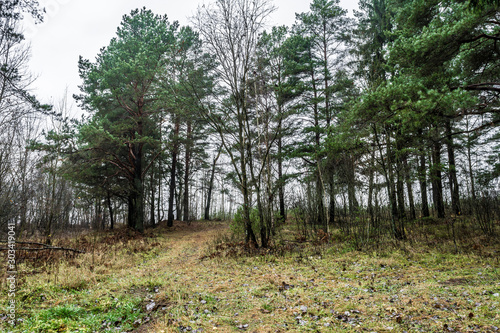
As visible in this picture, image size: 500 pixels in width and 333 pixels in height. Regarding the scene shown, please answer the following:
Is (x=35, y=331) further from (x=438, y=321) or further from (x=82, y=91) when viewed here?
(x=82, y=91)

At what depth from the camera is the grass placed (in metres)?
3.35

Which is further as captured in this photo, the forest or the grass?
the forest

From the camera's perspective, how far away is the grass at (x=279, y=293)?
3.35 metres

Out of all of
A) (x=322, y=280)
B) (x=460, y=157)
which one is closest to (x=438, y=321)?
(x=322, y=280)

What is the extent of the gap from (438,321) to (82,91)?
21903 mm

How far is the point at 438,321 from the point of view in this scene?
3148 mm

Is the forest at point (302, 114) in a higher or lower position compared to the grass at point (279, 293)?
higher

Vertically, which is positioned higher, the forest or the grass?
the forest

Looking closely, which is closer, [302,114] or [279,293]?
[279,293]

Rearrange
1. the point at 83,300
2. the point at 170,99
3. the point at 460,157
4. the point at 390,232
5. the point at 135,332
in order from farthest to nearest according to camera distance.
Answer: the point at 460,157, the point at 170,99, the point at 390,232, the point at 83,300, the point at 135,332

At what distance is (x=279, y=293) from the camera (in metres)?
4.72

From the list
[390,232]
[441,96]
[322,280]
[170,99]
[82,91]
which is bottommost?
[322,280]

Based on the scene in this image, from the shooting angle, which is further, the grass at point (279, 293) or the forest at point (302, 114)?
the forest at point (302, 114)

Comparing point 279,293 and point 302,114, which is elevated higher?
point 302,114
